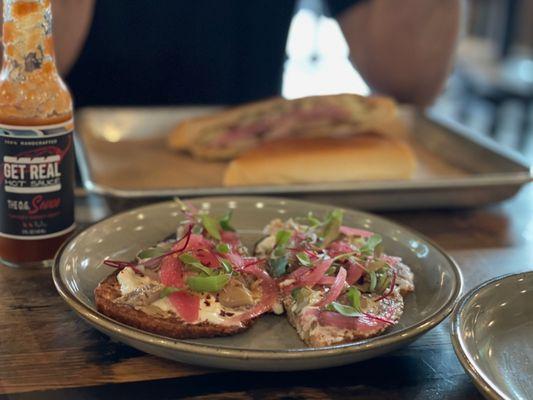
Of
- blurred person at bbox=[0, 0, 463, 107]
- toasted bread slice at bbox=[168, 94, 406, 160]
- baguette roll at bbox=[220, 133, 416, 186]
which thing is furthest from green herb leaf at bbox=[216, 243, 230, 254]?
blurred person at bbox=[0, 0, 463, 107]

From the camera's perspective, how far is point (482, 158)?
167cm

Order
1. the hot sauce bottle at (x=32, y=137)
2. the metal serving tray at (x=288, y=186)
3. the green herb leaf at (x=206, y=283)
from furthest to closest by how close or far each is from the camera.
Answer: the metal serving tray at (x=288, y=186) < the hot sauce bottle at (x=32, y=137) < the green herb leaf at (x=206, y=283)

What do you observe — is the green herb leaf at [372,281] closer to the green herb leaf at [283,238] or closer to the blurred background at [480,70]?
the green herb leaf at [283,238]

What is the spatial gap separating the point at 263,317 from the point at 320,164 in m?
0.74

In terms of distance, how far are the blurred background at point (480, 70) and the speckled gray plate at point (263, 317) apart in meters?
3.41

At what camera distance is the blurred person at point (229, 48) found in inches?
77.9

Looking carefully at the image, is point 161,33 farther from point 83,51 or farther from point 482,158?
point 482,158

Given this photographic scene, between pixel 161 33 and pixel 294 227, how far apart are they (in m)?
1.11

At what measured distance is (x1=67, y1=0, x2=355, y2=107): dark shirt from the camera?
6.46 feet

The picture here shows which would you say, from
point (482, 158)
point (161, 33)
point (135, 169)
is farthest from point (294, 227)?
point (161, 33)

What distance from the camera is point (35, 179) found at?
38.8 inches

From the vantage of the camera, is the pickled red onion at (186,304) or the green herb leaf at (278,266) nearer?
the pickled red onion at (186,304)

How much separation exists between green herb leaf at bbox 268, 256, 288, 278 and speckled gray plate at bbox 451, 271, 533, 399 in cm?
24

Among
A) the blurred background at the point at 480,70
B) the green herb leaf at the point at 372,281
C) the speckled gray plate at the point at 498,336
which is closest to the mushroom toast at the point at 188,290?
the green herb leaf at the point at 372,281
